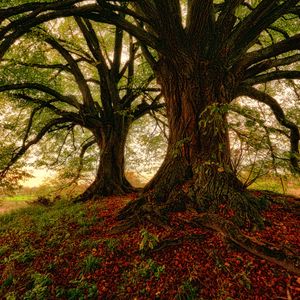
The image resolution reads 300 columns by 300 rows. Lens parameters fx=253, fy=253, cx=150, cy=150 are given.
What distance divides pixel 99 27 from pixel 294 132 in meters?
8.50

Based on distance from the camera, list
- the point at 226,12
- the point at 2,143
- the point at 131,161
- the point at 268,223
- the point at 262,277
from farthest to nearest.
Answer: the point at 131,161 → the point at 2,143 → the point at 226,12 → the point at 268,223 → the point at 262,277

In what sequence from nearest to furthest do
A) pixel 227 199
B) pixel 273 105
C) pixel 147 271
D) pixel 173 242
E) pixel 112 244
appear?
pixel 147 271, pixel 173 242, pixel 112 244, pixel 227 199, pixel 273 105

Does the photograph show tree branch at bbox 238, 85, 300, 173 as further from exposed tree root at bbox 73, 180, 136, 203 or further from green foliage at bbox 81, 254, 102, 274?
exposed tree root at bbox 73, 180, 136, 203

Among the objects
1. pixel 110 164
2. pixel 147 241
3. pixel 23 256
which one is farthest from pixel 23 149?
pixel 147 241

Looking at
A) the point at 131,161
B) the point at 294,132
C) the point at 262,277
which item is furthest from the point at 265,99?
the point at 131,161

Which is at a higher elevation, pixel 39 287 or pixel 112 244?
pixel 112 244

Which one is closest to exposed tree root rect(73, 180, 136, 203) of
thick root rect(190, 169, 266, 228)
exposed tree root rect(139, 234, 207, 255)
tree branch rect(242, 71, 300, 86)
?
thick root rect(190, 169, 266, 228)

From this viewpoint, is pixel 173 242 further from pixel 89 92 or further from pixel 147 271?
pixel 89 92

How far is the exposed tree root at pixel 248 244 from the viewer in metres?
3.15

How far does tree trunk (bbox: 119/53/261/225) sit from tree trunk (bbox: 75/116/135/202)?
13.6 ft

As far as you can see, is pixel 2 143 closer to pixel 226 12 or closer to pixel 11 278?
pixel 11 278

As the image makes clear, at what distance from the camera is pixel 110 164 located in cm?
983

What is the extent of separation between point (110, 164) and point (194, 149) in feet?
17.4

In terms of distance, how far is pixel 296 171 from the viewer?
4246 mm
